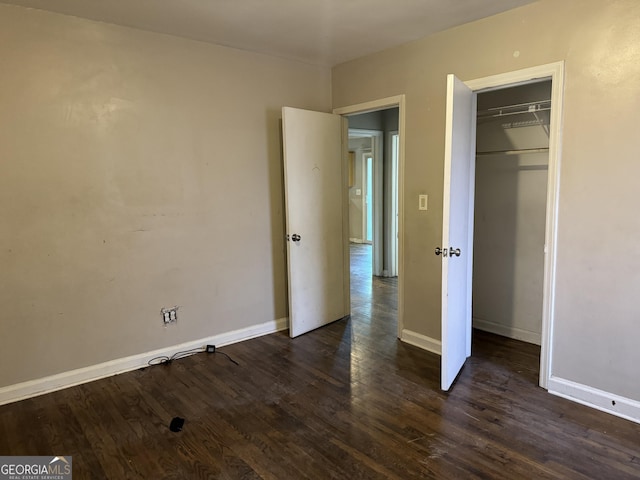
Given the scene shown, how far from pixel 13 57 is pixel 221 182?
157cm

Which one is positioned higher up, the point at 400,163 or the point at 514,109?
the point at 514,109

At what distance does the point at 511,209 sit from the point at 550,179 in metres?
1.02

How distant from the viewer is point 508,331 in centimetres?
373

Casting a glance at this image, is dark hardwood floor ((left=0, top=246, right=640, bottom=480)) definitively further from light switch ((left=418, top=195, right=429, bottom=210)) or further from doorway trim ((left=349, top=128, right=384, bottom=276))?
doorway trim ((left=349, top=128, right=384, bottom=276))

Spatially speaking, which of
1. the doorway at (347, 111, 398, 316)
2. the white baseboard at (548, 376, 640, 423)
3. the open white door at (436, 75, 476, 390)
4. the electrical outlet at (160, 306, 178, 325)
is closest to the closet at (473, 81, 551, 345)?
the open white door at (436, 75, 476, 390)

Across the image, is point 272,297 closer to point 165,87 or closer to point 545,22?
point 165,87

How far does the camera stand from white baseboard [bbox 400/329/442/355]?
11.2 feet

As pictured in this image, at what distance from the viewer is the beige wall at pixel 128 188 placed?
270 cm

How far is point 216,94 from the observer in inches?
135

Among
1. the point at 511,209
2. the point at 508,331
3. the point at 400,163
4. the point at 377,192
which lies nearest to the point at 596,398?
the point at 508,331

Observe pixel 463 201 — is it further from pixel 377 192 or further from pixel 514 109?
pixel 377 192

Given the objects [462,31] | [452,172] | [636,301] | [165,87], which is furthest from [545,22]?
[165,87]

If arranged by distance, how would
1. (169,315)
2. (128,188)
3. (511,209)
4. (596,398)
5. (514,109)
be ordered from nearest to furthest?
(596,398)
(128,188)
(169,315)
(514,109)
(511,209)

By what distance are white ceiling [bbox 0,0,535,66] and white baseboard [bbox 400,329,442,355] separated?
2.43 m
